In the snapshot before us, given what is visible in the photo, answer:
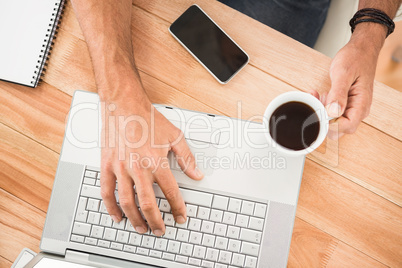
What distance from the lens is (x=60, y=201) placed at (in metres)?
0.68

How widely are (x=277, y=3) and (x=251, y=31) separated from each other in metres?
0.32

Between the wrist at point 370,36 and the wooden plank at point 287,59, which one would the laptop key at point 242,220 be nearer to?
the wooden plank at point 287,59

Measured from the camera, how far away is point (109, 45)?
2.30 feet

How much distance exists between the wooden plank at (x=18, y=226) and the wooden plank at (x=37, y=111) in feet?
0.53

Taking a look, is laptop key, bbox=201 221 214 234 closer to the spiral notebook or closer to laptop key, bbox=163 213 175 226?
laptop key, bbox=163 213 175 226

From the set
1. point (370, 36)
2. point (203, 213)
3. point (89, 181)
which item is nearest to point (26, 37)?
point (89, 181)

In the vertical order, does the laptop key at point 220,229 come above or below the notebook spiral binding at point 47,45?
below

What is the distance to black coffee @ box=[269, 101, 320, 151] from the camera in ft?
2.01

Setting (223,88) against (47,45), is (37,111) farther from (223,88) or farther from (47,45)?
(223,88)

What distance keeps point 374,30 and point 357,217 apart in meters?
0.45

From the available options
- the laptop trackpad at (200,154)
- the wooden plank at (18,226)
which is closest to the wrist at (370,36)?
the laptop trackpad at (200,154)

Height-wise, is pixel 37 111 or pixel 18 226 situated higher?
pixel 37 111

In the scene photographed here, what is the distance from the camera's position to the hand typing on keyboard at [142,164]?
638mm

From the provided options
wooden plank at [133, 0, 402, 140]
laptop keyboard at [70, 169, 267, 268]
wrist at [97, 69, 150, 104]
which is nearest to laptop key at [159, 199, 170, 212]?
laptop keyboard at [70, 169, 267, 268]
